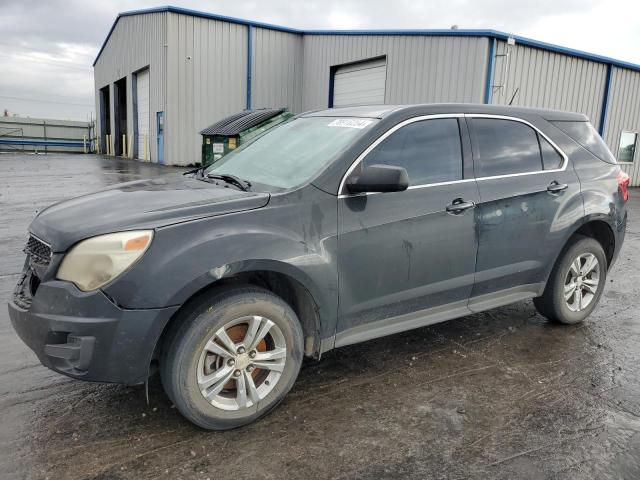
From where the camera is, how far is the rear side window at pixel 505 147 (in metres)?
3.72

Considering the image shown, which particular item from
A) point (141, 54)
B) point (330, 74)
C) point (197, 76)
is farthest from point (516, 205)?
point (141, 54)

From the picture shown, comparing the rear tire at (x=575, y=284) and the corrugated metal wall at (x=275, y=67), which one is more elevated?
the corrugated metal wall at (x=275, y=67)

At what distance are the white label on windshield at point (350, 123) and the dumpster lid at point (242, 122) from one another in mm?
9703

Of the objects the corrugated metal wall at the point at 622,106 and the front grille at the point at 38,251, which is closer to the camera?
the front grille at the point at 38,251

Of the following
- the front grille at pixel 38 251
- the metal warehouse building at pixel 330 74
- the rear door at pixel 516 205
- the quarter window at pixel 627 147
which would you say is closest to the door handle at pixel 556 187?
the rear door at pixel 516 205

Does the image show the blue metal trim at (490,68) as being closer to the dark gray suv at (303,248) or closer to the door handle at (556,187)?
the dark gray suv at (303,248)

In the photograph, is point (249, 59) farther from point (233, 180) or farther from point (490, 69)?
point (233, 180)

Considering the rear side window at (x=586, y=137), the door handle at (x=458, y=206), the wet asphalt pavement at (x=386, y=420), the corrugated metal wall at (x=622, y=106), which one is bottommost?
the wet asphalt pavement at (x=386, y=420)

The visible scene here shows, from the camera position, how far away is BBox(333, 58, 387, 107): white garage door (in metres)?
18.8

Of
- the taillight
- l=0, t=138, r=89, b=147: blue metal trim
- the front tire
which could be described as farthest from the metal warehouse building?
l=0, t=138, r=89, b=147: blue metal trim

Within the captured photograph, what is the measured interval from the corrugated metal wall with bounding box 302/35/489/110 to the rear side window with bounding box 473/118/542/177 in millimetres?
12178

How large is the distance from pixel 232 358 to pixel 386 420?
3.10 feet

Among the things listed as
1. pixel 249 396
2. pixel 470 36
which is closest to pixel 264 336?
pixel 249 396

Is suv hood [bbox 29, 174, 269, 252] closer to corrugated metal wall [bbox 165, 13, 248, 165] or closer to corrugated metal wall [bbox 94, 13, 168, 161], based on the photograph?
corrugated metal wall [bbox 165, 13, 248, 165]
